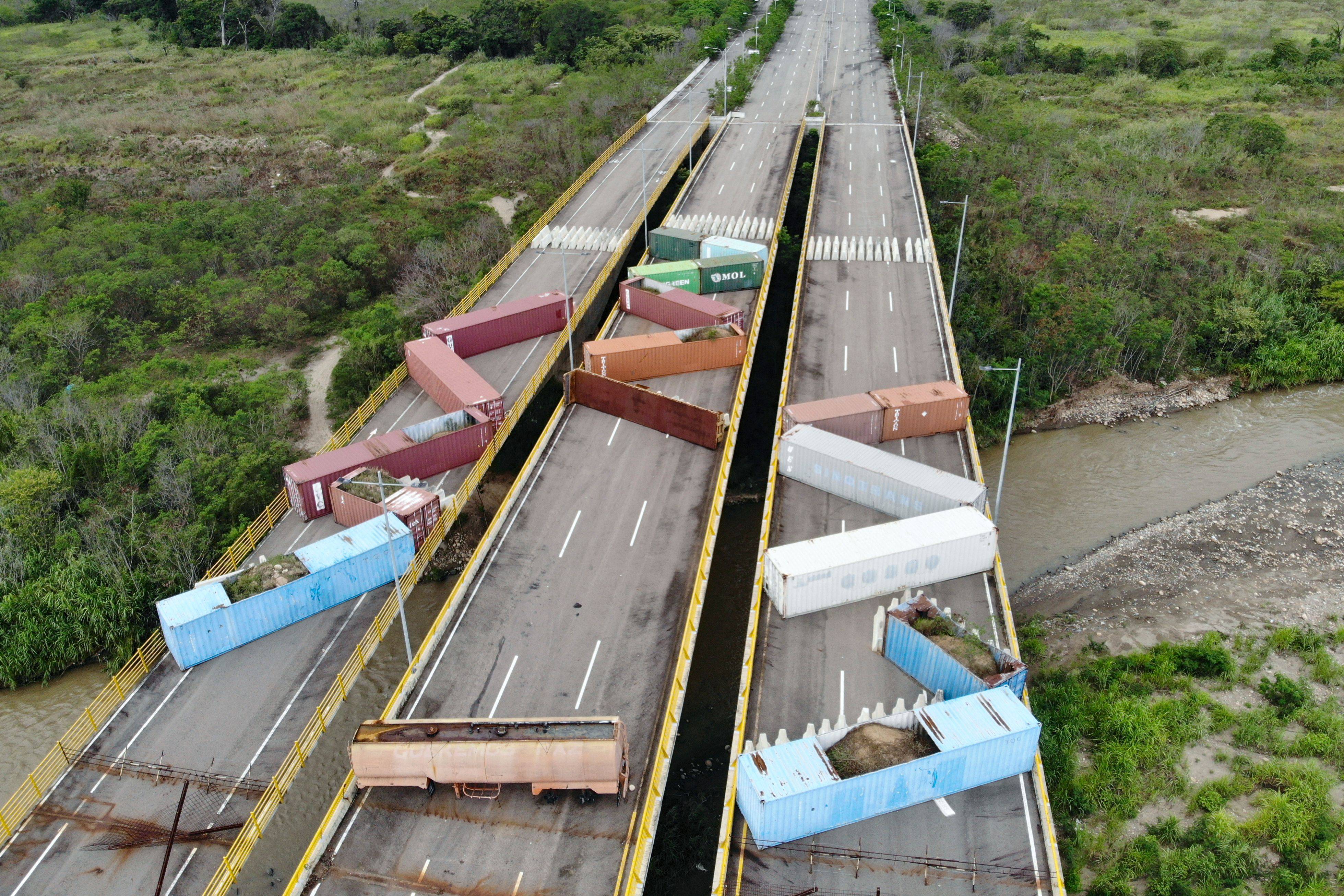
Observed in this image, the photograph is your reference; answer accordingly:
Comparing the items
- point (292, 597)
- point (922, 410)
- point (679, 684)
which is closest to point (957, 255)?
point (922, 410)

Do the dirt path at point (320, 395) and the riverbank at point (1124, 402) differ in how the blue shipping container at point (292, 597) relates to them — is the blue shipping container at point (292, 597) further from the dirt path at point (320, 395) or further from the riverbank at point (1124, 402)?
the riverbank at point (1124, 402)

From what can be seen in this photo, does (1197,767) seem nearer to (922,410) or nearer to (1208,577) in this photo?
(1208,577)

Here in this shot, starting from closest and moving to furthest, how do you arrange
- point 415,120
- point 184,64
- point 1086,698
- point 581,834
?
point 581,834 → point 1086,698 → point 415,120 → point 184,64

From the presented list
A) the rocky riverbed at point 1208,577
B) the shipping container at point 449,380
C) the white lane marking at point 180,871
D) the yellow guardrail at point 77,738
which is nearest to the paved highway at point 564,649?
the shipping container at point 449,380

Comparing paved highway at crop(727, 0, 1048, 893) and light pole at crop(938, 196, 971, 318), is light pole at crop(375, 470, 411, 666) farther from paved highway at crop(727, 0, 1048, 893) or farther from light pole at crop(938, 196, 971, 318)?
light pole at crop(938, 196, 971, 318)

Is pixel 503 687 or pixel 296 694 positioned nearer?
pixel 503 687

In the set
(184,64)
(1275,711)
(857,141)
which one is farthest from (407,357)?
(184,64)

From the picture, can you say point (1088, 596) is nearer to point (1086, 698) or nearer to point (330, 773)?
point (1086, 698)
